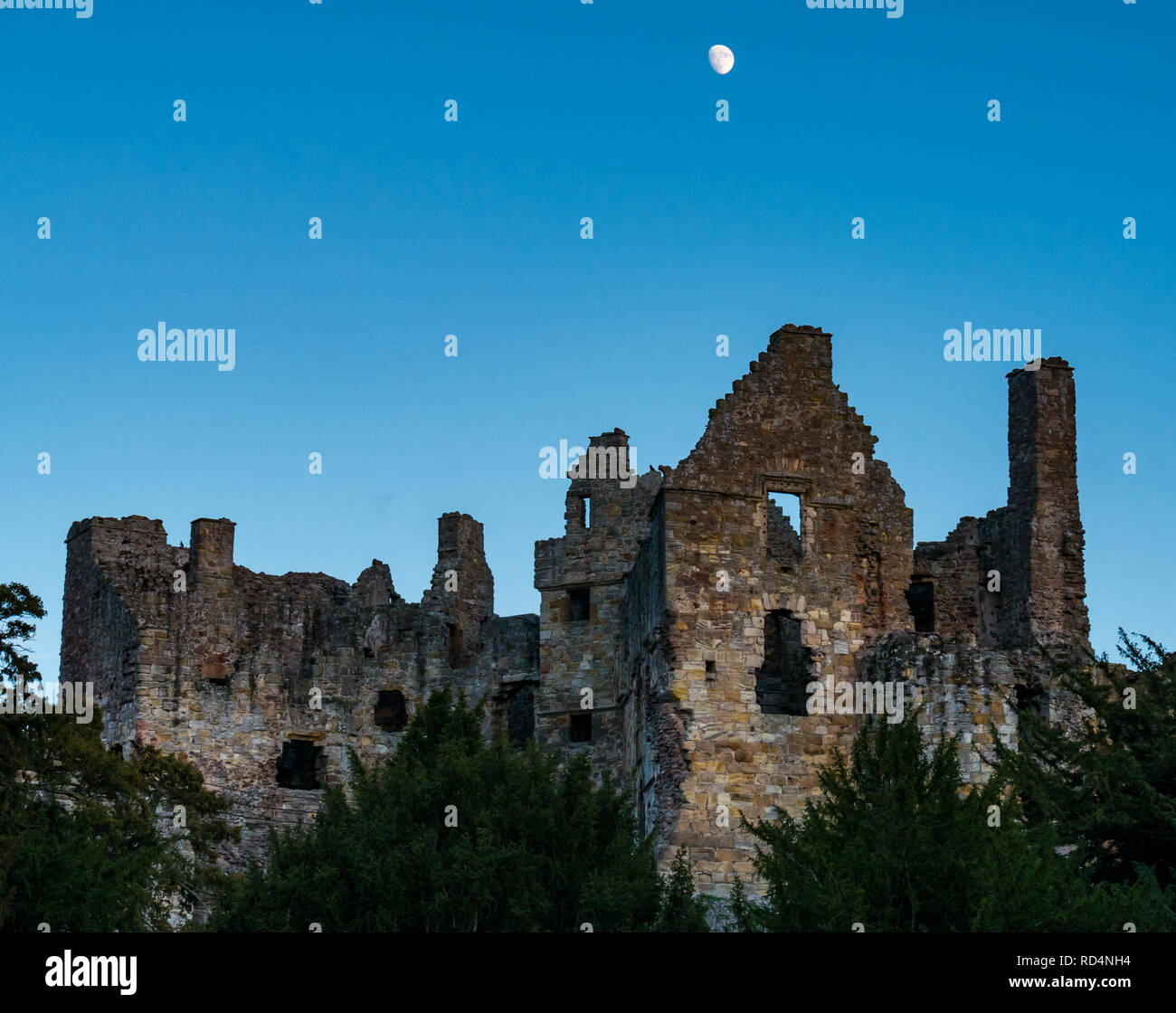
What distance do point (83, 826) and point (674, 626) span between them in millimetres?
10463

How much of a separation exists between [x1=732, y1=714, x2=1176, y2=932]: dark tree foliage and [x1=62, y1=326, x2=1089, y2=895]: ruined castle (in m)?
8.51

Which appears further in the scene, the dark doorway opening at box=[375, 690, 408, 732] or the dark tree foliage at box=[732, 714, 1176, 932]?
the dark doorway opening at box=[375, 690, 408, 732]

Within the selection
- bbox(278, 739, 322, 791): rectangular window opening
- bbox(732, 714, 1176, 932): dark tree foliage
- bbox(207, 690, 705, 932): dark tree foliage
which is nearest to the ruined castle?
bbox(278, 739, 322, 791): rectangular window opening

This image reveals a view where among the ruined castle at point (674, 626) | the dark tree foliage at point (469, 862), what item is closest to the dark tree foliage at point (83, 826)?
the dark tree foliage at point (469, 862)

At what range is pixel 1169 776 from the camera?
34562 millimetres

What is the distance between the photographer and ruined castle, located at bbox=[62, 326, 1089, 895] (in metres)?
40.7

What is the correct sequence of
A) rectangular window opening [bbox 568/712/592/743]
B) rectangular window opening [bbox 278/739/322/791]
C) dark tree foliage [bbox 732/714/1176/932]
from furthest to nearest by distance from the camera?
1. rectangular window opening [bbox 278/739/322/791]
2. rectangular window opening [bbox 568/712/592/743]
3. dark tree foliage [bbox 732/714/1176/932]

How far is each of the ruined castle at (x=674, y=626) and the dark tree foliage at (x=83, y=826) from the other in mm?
7234

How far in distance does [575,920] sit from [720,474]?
461 inches

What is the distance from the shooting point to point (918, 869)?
2886 cm

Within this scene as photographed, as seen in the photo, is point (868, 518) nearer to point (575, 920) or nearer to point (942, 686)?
point (942, 686)

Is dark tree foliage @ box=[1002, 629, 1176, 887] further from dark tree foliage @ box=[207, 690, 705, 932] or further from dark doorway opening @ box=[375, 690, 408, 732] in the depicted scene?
dark doorway opening @ box=[375, 690, 408, 732]

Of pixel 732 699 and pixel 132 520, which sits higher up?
pixel 132 520
